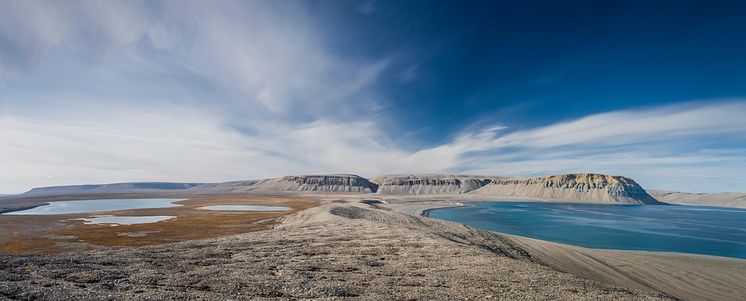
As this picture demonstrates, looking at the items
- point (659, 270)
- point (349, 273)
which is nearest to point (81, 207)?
point (349, 273)

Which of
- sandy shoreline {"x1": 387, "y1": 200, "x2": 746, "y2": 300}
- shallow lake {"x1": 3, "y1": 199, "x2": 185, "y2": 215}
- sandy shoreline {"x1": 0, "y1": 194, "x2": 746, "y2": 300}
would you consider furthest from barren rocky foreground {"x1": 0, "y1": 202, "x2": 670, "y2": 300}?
shallow lake {"x1": 3, "y1": 199, "x2": 185, "y2": 215}

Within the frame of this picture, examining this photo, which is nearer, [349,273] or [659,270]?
[349,273]

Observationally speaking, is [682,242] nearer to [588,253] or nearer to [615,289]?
[588,253]

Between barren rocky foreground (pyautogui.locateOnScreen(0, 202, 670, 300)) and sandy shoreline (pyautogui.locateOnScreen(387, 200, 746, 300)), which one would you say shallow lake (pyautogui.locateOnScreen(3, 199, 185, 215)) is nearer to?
barren rocky foreground (pyautogui.locateOnScreen(0, 202, 670, 300))

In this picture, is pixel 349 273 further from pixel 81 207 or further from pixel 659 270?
pixel 81 207

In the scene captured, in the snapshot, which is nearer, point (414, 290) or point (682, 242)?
point (414, 290)

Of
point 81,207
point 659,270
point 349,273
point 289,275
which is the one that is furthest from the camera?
point 81,207

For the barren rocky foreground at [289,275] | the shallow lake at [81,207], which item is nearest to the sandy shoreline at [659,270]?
the barren rocky foreground at [289,275]

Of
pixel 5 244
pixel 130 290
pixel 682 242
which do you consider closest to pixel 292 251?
pixel 130 290
